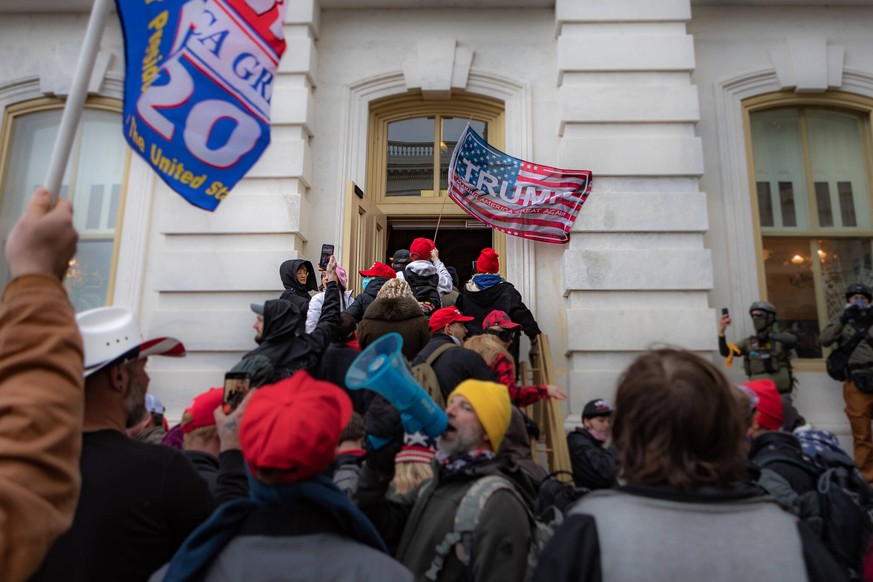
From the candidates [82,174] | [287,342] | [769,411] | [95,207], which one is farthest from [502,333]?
[82,174]

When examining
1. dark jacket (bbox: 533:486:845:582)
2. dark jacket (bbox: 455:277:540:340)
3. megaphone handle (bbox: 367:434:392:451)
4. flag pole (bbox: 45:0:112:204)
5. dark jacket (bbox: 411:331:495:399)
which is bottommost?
dark jacket (bbox: 533:486:845:582)

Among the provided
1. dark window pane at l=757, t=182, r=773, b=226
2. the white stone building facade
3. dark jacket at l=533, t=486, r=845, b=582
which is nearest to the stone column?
the white stone building facade

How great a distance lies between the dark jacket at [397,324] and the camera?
5.06 meters

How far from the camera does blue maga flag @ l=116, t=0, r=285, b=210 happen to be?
9.28 ft

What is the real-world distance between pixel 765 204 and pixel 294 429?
331 inches

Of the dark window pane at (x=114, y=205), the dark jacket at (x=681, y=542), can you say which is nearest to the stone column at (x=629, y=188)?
the dark jacket at (x=681, y=542)

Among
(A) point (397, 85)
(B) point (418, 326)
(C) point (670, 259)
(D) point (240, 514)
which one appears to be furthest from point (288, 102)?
(D) point (240, 514)

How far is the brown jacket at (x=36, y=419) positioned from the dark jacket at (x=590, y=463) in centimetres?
Answer: 337

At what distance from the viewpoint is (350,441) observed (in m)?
3.34

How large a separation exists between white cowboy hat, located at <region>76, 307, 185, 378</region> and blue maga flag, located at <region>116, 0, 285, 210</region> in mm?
926

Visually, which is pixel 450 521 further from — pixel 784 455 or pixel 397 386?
pixel 784 455

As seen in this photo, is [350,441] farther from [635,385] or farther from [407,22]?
[407,22]

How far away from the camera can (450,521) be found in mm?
2381

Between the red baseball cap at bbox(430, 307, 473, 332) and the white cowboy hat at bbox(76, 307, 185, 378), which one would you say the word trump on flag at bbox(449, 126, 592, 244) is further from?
the white cowboy hat at bbox(76, 307, 185, 378)
